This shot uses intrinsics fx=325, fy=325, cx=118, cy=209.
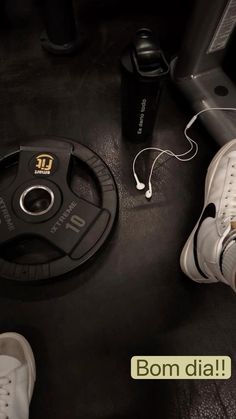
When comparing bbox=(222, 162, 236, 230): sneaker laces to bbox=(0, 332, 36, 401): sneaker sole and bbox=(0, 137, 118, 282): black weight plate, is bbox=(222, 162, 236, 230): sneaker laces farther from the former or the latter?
bbox=(0, 332, 36, 401): sneaker sole

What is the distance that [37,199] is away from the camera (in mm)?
873

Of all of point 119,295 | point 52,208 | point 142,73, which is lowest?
point 119,295

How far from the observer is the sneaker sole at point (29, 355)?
27.7 inches

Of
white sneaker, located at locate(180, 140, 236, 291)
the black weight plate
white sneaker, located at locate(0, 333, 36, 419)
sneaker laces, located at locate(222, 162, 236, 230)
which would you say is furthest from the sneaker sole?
sneaker laces, located at locate(222, 162, 236, 230)

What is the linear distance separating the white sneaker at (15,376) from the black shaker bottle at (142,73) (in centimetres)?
61

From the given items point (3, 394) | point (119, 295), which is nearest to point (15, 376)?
point (3, 394)

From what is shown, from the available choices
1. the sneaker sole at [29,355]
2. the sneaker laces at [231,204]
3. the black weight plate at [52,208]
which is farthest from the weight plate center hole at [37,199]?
the sneaker laces at [231,204]

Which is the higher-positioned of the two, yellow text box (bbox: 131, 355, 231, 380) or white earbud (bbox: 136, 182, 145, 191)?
white earbud (bbox: 136, 182, 145, 191)

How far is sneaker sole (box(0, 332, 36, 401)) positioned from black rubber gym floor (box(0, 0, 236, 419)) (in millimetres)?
23

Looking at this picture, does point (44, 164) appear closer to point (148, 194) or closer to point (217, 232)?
point (148, 194)

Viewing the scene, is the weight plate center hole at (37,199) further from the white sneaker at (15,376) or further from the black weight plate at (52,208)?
the white sneaker at (15,376)

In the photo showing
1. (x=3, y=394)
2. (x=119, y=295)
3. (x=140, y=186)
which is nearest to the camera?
(x=3, y=394)

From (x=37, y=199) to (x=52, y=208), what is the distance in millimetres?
68

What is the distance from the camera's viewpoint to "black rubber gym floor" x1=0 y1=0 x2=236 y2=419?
725 mm
